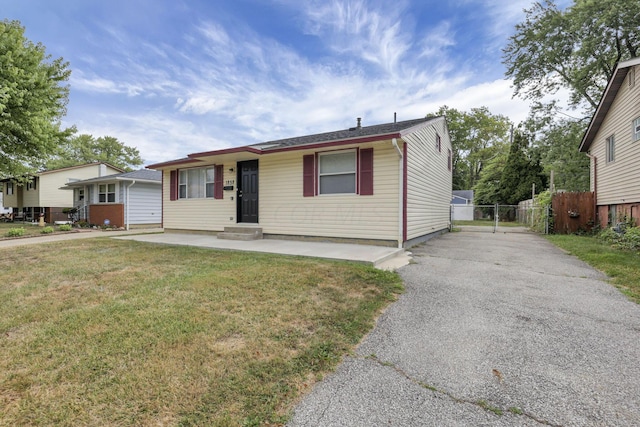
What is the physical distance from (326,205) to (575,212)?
1039cm

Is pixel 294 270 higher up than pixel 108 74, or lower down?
lower down

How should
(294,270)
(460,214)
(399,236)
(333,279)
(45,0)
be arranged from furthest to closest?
(460,214) → (45,0) → (399,236) → (294,270) → (333,279)

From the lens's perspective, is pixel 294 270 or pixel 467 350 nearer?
pixel 467 350

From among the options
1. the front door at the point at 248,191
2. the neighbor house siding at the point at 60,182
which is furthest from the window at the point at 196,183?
the neighbor house siding at the point at 60,182

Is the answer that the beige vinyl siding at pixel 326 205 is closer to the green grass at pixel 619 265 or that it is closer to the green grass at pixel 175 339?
the green grass at pixel 175 339

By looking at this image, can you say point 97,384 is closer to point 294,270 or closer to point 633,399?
point 294,270

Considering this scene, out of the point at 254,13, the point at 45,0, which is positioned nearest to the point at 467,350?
the point at 254,13

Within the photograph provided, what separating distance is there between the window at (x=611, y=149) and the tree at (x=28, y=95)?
17.3 meters

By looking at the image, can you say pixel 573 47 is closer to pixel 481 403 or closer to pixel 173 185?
pixel 481 403

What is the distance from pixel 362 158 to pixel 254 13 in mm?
6456

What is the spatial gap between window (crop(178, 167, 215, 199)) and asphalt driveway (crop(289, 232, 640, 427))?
330 inches

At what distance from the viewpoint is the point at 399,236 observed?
6.95 metres

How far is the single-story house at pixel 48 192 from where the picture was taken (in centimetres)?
1958

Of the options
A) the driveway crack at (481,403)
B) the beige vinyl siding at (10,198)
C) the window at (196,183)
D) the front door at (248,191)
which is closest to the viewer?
the driveway crack at (481,403)
